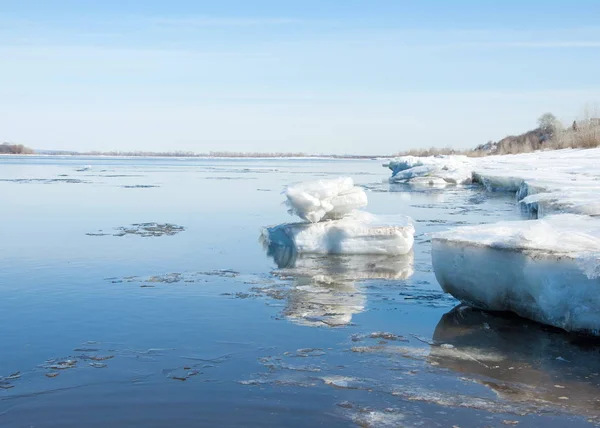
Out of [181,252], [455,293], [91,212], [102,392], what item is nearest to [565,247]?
[455,293]

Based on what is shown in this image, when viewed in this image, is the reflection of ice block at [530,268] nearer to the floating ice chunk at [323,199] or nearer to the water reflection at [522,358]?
the water reflection at [522,358]

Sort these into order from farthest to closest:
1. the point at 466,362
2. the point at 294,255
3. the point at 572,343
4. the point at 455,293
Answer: the point at 294,255 < the point at 455,293 < the point at 572,343 < the point at 466,362

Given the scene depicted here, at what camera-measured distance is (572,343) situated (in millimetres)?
5477

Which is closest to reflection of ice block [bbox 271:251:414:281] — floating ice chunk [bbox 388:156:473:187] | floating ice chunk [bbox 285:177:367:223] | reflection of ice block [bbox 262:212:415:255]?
reflection of ice block [bbox 262:212:415:255]

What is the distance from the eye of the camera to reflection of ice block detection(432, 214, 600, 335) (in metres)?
5.36

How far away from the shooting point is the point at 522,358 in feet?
16.8

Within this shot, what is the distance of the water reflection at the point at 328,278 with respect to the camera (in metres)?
6.43

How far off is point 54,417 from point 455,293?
4.15 meters

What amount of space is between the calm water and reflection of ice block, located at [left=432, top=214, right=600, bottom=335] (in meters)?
0.20

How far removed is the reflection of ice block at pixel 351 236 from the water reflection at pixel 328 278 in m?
0.12

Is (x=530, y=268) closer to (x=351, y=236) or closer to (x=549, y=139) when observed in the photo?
(x=351, y=236)

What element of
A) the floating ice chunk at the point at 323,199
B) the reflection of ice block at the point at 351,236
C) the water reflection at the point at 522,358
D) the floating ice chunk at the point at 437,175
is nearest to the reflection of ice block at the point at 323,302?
the water reflection at the point at 522,358

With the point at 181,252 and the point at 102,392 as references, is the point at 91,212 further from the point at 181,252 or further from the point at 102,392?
the point at 102,392

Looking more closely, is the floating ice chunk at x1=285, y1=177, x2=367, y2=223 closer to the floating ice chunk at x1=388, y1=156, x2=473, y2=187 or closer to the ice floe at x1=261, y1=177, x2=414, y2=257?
the ice floe at x1=261, y1=177, x2=414, y2=257
